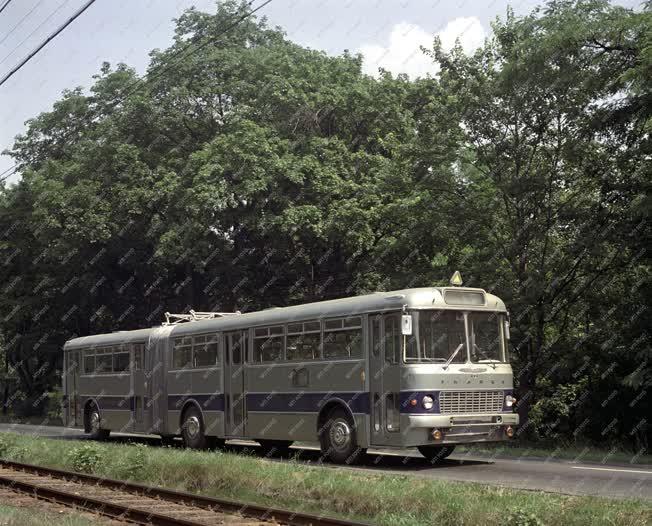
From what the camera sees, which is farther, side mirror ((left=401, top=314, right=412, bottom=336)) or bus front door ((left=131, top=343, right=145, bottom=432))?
bus front door ((left=131, top=343, right=145, bottom=432))

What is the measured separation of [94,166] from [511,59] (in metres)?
21.8

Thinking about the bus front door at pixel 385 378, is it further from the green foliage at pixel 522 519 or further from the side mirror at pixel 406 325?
the green foliage at pixel 522 519

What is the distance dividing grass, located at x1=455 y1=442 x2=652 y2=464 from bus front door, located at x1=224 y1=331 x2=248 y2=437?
4.77 m

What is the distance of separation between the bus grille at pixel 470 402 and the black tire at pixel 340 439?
6.07 feet

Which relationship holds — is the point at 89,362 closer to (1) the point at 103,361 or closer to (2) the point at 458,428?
(1) the point at 103,361

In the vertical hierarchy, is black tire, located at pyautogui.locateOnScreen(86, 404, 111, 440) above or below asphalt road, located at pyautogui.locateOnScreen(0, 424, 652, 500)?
above

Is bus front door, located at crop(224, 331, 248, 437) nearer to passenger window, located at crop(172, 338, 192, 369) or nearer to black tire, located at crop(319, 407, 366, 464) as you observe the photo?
passenger window, located at crop(172, 338, 192, 369)

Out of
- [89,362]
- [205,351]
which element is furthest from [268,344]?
[89,362]

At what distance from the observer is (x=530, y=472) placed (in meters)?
15.6

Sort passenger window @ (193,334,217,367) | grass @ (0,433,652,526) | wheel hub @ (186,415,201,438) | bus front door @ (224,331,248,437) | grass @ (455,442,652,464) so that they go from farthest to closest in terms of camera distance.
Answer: wheel hub @ (186,415,201,438) → passenger window @ (193,334,217,367) → bus front door @ (224,331,248,437) → grass @ (455,442,652,464) → grass @ (0,433,652,526)

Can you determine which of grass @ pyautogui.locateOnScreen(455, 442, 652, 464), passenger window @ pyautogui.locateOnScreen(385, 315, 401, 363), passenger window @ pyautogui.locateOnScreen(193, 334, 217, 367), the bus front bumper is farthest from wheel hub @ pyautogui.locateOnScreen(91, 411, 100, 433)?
the bus front bumper

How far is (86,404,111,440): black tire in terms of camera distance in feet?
88.0

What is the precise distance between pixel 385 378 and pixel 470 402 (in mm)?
1552

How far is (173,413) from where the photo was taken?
75.2 ft
